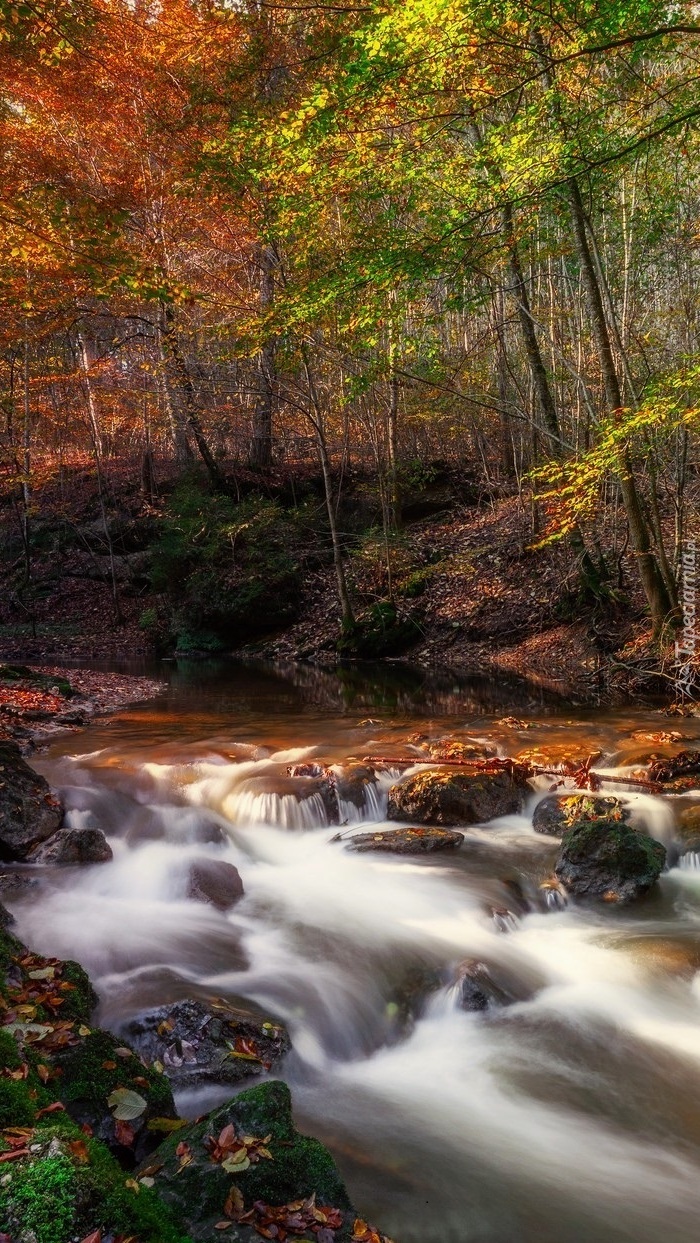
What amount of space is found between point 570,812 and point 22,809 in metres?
4.97

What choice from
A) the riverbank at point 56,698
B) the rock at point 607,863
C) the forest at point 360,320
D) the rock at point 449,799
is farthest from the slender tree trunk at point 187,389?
Result: the rock at point 607,863

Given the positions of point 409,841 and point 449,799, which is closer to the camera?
point 409,841

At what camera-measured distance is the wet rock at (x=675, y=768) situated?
8.01 metres

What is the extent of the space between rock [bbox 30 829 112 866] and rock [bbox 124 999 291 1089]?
7.92 ft

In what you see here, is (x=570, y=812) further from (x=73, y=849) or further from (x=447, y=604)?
(x=447, y=604)

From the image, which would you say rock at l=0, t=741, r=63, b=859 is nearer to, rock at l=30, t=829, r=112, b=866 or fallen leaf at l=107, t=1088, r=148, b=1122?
rock at l=30, t=829, r=112, b=866

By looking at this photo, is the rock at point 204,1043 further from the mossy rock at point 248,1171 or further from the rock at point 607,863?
the rock at point 607,863

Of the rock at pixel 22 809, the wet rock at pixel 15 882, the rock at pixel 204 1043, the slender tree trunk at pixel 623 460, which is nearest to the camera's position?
the rock at pixel 204 1043

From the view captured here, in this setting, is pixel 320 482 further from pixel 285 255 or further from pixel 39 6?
pixel 39 6

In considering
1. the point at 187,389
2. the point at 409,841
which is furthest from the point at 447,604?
the point at 409,841

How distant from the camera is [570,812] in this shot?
24.0ft

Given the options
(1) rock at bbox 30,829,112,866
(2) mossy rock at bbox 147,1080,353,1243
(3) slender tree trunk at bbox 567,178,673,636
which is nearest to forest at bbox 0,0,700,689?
(3) slender tree trunk at bbox 567,178,673,636

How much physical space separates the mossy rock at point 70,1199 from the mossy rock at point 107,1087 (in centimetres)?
71

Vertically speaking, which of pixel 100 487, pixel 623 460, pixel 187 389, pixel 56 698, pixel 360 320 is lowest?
pixel 56 698
